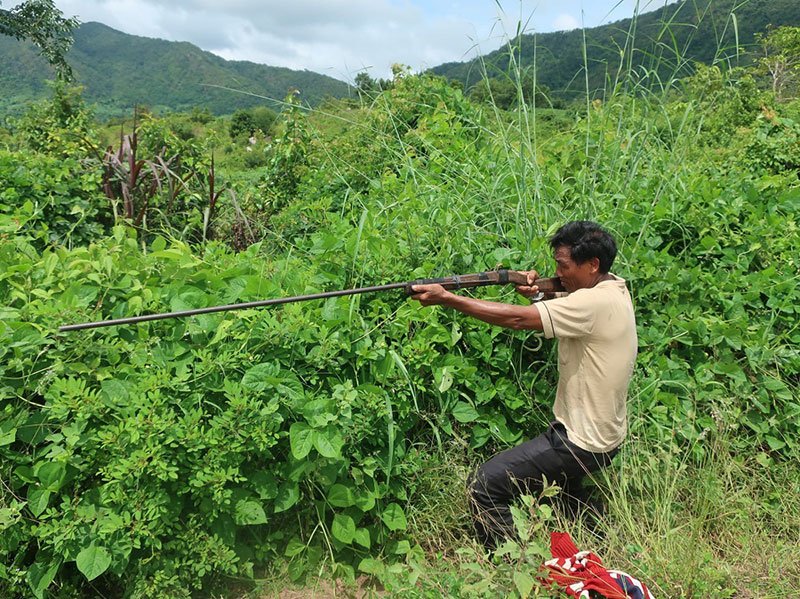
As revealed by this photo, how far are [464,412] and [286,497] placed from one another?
2.90 feet

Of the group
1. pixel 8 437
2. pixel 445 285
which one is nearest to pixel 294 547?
pixel 8 437

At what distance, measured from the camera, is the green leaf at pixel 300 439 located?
2.24 metres

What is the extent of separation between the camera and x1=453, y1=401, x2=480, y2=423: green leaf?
2.72 meters

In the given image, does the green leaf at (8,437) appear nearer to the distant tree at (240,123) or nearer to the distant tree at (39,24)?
the distant tree at (39,24)

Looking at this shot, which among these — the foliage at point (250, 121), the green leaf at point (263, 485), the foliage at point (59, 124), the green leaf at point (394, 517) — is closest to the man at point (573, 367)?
the green leaf at point (394, 517)

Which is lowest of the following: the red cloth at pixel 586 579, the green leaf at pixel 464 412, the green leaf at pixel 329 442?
the red cloth at pixel 586 579

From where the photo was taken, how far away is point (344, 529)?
7.93 feet

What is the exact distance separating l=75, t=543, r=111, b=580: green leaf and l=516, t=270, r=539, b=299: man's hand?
6.32ft

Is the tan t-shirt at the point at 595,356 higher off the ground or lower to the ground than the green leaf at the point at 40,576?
higher

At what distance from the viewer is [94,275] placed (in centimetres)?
235

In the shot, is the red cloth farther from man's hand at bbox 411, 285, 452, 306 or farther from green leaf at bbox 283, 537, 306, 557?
man's hand at bbox 411, 285, 452, 306

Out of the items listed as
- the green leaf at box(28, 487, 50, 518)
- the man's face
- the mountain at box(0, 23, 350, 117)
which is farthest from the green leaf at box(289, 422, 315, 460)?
the mountain at box(0, 23, 350, 117)

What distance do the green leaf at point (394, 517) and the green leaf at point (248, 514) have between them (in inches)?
21.4

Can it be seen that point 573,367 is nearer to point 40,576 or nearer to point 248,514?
point 248,514
